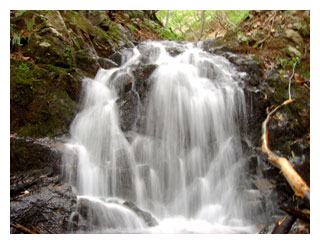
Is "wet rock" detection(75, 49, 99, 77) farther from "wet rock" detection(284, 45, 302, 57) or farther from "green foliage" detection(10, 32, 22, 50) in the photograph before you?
"wet rock" detection(284, 45, 302, 57)

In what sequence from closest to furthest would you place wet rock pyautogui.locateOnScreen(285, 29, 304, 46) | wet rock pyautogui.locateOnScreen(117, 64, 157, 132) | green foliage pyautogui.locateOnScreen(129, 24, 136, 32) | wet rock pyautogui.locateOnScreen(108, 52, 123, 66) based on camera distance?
wet rock pyautogui.locateOnScreen(117, 64, 157, 132)
wet rock pyautogui.locateOnScreen(285, 29, 304, 46)
wet rock pyautogui.locateOnScreen(108, 52, 123, 66)
green foliage pyautogui.locateOnScreen(129, 24, 136, 32)

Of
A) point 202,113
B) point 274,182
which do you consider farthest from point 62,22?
point 274,182

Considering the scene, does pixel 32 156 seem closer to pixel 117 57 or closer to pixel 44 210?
pixel 44 210

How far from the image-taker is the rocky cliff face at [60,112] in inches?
130

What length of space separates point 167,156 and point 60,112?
235 centimetres

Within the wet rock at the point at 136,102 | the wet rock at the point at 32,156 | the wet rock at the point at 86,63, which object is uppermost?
the wet rock at the point at 86,63

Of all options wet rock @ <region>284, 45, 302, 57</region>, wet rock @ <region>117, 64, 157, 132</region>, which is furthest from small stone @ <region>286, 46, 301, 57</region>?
wet rock @ <region>117, 64, 157, 132</region>

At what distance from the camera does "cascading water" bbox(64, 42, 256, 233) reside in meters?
3.92

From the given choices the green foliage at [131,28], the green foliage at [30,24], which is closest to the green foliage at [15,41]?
the green foliage at [30,24]

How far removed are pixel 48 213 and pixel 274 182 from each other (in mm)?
4003

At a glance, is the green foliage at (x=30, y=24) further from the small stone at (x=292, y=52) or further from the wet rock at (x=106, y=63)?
the small stone at (x=292, y=52)

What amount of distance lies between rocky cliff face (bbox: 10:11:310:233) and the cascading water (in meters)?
0.25

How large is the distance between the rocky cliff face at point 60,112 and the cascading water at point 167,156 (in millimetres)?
248

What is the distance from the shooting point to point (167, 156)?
181 inches
